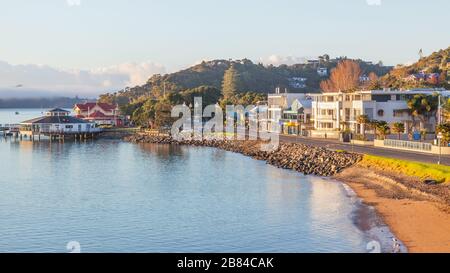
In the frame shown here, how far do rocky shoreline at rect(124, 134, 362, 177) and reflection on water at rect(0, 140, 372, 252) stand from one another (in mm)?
2293

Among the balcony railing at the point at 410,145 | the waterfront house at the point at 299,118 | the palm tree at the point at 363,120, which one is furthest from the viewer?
the waterfront house at the point at 299,118

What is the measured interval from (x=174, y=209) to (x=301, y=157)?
30.1 m

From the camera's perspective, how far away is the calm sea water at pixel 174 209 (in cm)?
3281

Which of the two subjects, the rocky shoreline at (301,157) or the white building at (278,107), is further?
the white building at (278,107)

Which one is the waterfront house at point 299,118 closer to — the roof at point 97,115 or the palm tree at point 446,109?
the palm tree at point 446,109

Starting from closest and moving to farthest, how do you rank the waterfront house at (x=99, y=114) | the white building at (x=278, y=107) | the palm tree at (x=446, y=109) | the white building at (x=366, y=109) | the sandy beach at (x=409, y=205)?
the sandy beach at (x=409, y=205), the palm tree at (x=446, y=109), the white building at (x=366, y=109), the white building at (x=278, y=107), the waterfront house at (x=99, y=114)

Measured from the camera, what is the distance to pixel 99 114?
15775cm

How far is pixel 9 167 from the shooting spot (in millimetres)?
77625

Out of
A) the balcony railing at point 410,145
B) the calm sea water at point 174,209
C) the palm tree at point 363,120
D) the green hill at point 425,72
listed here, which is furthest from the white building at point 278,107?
the balcony railing at point 410,145

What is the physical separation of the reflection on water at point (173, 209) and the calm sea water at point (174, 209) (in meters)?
0.06

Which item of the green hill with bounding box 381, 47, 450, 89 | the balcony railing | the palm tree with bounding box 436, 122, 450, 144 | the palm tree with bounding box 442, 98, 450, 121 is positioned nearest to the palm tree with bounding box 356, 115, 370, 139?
the palm tree with bounding box 442, 98, 450, 121
